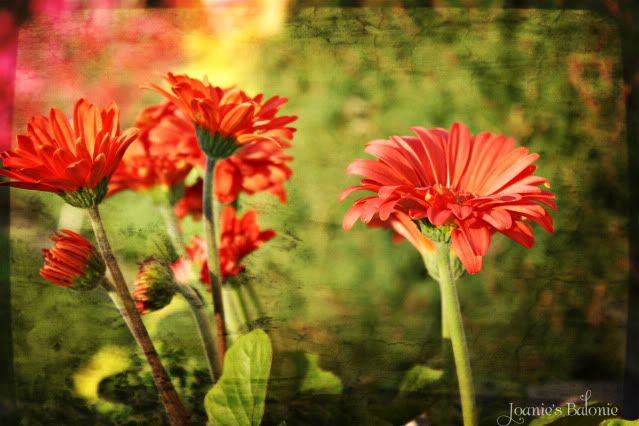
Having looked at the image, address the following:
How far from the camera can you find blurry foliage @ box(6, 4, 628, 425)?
652 mm

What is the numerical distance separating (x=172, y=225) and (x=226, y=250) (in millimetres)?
60

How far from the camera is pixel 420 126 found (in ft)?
2.13

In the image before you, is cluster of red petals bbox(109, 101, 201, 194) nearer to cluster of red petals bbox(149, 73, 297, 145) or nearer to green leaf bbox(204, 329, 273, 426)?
cluster of red petals bbox(149, 73, 297, 145)

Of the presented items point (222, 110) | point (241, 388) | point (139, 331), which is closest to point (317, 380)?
point (241, 388)

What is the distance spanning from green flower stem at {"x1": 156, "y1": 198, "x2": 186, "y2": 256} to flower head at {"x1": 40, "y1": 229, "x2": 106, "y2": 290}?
72 mm

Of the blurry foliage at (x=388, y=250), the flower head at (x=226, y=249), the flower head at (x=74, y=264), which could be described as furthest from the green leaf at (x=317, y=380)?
the flower head at (x=74, y=264)

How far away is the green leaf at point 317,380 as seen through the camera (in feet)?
2.17

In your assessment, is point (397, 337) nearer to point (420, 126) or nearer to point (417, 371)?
point (417, 371)

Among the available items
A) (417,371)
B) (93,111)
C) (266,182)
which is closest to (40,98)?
(93,111)

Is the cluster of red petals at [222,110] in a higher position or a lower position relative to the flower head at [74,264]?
higher

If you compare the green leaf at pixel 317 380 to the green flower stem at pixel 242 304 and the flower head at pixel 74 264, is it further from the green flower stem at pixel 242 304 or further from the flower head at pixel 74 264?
the flower head at pixel 74 264

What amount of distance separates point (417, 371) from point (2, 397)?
0.43 metres

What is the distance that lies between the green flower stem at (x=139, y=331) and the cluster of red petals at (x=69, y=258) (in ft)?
0.05

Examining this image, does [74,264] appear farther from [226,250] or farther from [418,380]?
[418,380]
